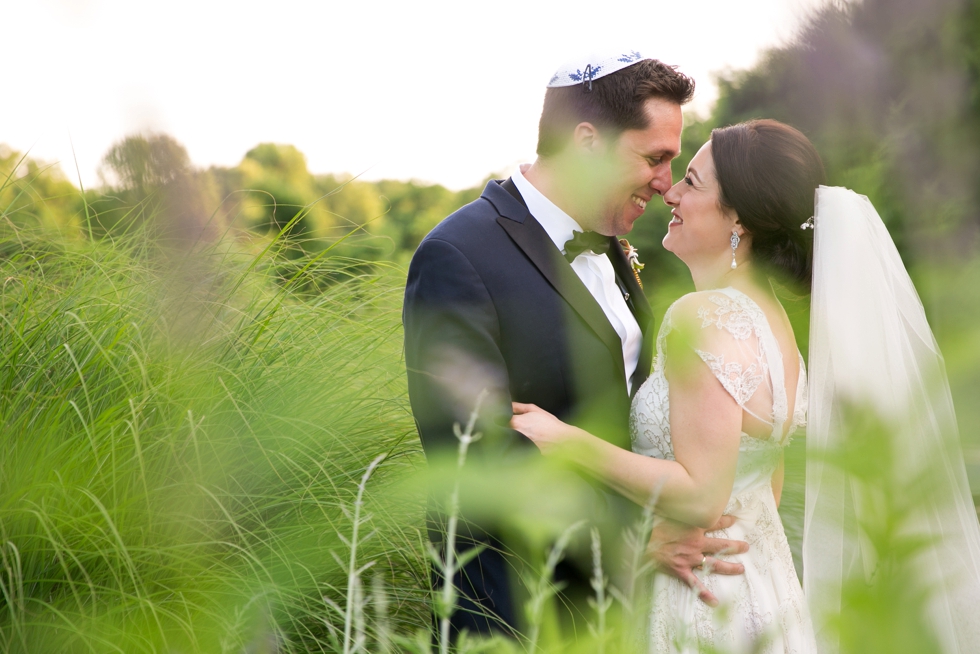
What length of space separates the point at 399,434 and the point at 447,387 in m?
0.85

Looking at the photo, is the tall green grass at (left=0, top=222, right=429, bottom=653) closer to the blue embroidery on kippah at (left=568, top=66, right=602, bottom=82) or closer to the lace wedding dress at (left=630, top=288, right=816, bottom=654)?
the lace wedding dress at (left=630, top=288, right=816, bottom=654)

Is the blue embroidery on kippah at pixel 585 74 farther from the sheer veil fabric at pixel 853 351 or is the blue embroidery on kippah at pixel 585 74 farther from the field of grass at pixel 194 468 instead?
the field of grass at pixel 194 468

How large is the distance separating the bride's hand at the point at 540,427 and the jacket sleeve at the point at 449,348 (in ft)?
0.17

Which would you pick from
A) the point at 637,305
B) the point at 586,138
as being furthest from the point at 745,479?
the point at 586,138

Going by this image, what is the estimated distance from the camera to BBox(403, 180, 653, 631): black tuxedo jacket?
248 cm

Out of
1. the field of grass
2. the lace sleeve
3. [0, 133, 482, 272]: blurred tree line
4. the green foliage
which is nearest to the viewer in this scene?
[0, 133, 482, 272]: blurred tree line

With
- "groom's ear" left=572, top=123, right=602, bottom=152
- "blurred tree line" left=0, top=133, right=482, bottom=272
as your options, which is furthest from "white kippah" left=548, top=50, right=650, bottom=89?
"blurred tree line" left=0, top=133, right=482, bottom=272

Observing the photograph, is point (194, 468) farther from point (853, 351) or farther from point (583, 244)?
point (853, 351)

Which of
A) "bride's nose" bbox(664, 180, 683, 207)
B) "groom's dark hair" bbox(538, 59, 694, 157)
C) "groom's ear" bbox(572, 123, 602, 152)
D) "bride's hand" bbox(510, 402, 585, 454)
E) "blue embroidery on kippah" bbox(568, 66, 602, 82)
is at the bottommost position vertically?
"bride's hand" bbox(510, 402, 585, 454)

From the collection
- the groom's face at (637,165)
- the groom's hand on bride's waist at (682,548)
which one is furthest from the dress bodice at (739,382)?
the groom's face at (637,165)

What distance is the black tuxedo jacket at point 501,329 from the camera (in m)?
2.48

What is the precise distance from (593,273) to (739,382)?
80 centimetres

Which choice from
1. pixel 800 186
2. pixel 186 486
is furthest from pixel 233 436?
pixel 800 186

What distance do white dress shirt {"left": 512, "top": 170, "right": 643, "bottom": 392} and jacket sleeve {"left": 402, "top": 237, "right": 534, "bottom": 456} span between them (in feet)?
1.79
